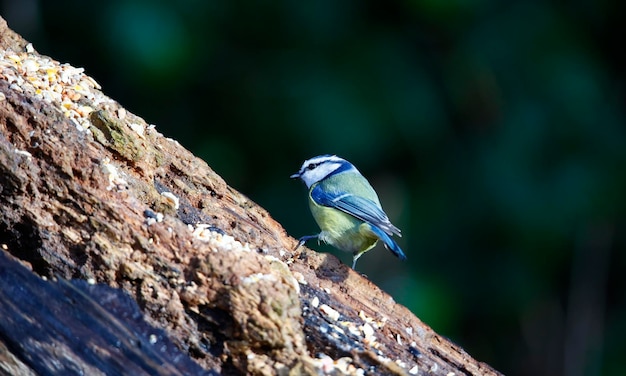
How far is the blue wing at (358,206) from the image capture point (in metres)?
2.77

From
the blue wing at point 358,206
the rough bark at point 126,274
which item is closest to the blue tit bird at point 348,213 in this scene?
the blue wing at point 358,206

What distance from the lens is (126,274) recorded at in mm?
1895

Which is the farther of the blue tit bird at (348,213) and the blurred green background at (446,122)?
the blurred green background at (446,122)

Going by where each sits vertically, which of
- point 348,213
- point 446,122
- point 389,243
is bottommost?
point 389,243

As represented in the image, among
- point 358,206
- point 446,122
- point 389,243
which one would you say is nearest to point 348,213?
point 358,206

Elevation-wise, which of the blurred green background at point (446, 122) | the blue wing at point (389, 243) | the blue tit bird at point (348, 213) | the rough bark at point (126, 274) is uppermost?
the blurred green background at point (446, 122)

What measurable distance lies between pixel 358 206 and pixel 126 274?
1.12 meters

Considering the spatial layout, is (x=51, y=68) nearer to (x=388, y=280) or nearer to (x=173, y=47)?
→ (x=173, y=47)

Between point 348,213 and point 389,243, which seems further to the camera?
point 348,213

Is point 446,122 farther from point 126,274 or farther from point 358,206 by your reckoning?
point 126,274

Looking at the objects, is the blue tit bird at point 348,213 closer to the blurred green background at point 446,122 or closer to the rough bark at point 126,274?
the rough bark at point 126,274

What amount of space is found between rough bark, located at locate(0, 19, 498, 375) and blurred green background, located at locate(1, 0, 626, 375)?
2.27 metres

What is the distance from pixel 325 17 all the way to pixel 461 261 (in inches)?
58.8

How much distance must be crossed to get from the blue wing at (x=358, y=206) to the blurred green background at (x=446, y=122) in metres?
1.46
